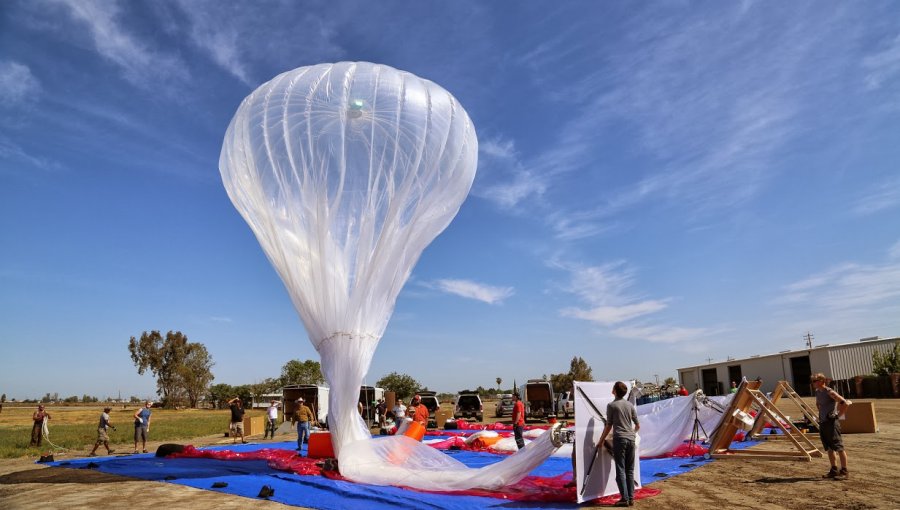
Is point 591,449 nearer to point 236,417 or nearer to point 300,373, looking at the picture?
point 236,417

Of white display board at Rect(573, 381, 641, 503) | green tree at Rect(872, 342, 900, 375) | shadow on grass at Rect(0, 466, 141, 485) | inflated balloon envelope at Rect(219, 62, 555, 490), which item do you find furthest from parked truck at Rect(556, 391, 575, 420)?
green tree at Rect(872, 342, 900, 375)

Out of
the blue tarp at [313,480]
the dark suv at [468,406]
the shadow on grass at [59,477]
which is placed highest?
the dark suv at [468,406]

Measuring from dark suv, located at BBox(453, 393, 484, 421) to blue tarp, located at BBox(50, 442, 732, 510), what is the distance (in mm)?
14589

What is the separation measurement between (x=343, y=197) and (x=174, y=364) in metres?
75.8

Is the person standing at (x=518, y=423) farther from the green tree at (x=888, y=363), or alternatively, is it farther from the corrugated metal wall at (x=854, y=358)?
the corrugated metal wall at (x=854, y=358)

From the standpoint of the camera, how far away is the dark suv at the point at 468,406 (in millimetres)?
27978

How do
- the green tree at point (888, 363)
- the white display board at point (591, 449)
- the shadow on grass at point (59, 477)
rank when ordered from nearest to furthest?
the white display board at point (591, 449) < the shadow on grass at point (59, 477) < the green tree at point (888, 363)

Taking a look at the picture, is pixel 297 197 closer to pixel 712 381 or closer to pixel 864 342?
pixel 864 342

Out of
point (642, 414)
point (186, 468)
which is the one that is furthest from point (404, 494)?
point (642, 414)

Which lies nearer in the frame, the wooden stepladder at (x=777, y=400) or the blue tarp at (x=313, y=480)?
the blue tarp at (x=313, y=480)

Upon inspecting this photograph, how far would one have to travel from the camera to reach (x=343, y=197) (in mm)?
9477

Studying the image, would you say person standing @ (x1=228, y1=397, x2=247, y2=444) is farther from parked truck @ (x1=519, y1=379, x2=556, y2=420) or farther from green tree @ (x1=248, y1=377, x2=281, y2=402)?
green tree @ (x1=248, y1=377, x2=281, y2=402)

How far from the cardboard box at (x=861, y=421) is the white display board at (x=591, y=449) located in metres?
10.5

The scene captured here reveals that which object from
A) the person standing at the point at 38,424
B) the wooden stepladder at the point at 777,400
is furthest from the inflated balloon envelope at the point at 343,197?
the person standing at the point at 38,424
